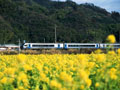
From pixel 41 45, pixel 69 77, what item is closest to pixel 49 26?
pixel 41 45

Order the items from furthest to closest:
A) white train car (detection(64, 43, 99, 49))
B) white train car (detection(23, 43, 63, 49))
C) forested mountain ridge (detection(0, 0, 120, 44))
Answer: forested mountain ridge (detection(0, 0, 120, 44)) < white train car (detection(64, 43, 99, 49)) < white train car (detection(23, 43, 63, 49))

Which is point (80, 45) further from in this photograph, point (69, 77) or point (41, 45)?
point (69, 77)

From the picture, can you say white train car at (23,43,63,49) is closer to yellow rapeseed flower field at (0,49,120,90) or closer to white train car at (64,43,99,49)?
white train car at (64,43,99,49)

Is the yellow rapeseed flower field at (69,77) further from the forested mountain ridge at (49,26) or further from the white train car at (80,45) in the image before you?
the forested mountain ridge at (49,26)

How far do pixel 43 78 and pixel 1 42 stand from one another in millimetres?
43034

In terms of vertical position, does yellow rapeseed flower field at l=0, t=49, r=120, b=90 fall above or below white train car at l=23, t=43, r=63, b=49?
above

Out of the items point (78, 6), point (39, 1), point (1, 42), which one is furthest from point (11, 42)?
point (39, 1)

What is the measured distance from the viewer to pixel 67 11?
77.5 m

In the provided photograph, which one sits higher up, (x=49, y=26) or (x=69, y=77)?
(x=49, y=26)

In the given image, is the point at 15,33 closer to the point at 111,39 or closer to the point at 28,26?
the point at 28,26

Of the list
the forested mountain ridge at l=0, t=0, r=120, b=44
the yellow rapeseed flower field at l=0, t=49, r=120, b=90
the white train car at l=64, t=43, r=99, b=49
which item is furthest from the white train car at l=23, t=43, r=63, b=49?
the yellow rapeseed flower field at l=0, t=49, r=120, b=90

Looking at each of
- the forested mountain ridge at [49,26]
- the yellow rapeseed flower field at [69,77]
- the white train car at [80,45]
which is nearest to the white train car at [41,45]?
the white train car at [80,45]

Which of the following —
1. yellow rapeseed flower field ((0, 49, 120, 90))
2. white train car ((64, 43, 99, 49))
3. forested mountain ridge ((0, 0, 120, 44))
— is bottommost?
white train car ((64, 43, 99, 49))

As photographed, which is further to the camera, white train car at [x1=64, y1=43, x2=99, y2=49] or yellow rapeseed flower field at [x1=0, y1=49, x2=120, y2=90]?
white train car at [x1=64, y1=43, x2=99, y2=49]
